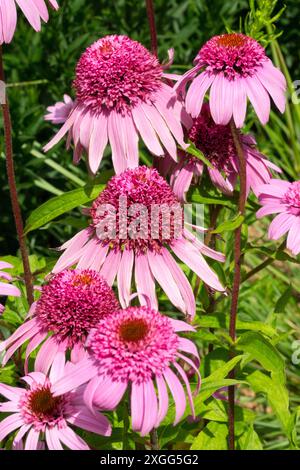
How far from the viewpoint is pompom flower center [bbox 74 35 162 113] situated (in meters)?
1.33

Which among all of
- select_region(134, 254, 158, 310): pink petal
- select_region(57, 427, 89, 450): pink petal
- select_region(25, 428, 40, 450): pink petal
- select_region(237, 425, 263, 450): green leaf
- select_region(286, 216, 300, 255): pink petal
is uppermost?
select_region(286, 216, 300, 255): pink petal

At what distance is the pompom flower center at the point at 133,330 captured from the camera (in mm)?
987

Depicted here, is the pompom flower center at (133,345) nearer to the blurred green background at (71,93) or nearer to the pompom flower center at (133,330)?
the pompom flower center at (133,330)

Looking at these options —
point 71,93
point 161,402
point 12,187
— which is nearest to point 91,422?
point 161,402

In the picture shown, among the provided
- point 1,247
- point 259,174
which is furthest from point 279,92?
point 1,247

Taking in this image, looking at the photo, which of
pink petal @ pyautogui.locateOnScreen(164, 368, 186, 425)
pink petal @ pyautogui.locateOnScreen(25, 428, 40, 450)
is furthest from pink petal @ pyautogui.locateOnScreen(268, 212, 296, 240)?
pink petal @ pyautogui.locateOnScreen(25, 428, 40, 450)

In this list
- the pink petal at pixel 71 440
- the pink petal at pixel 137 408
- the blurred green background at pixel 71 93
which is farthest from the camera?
the blurred green background at pixel 71 93

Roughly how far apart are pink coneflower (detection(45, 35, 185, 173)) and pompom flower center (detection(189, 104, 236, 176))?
0.19 feet

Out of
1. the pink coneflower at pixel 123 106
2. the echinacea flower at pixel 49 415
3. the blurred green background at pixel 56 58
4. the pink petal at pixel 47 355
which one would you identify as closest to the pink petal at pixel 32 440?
the echinacea flower at pixel 49 415

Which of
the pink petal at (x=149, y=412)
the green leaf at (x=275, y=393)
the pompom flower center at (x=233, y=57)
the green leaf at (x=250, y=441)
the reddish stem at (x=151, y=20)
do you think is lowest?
the green leaf at (x=250, y=441)

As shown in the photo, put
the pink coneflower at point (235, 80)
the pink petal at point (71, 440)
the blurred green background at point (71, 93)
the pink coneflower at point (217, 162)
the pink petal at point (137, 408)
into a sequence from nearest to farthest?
the pink petal at point (137, 408), the pink petal at point (71, 440), the pink coneflower at point (235, 80), the pink coneflower at point (217, 162), the blurred green background at point (71, 93)

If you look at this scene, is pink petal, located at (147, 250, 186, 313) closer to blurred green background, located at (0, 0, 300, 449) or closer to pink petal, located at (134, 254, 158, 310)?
pink petal, located at (134, 254, 158, 310)

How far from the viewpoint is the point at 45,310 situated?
1.17 m

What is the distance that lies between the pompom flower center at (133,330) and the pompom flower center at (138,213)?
9.7 inches
